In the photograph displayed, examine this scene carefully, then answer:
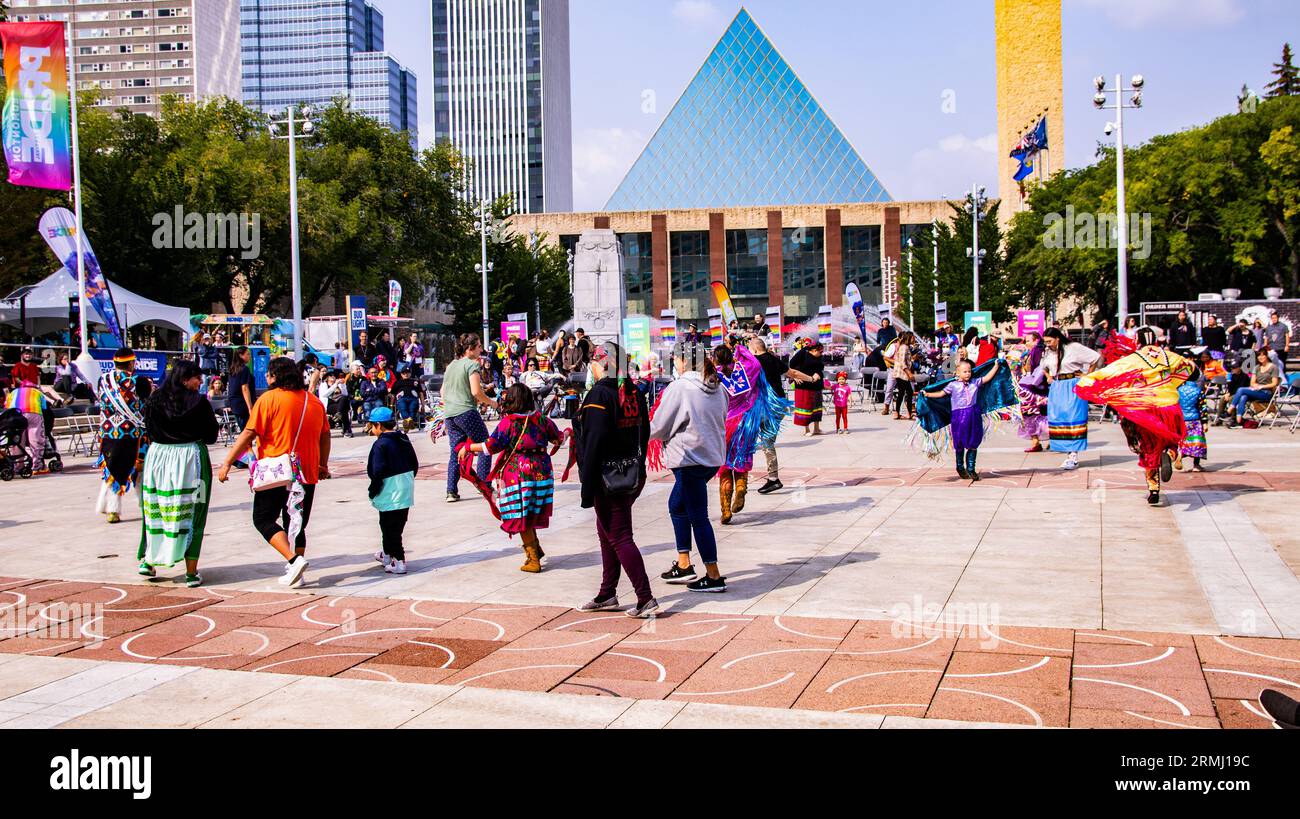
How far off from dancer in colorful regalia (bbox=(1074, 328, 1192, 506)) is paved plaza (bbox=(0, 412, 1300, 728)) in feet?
1.59

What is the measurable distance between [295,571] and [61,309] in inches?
941

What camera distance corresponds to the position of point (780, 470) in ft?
48.6

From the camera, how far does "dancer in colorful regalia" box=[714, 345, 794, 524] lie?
10.5 m

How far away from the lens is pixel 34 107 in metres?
19.8

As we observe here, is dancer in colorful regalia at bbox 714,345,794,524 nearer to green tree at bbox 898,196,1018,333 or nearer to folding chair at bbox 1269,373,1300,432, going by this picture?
folding chair at bbox 1269,373,1300,432

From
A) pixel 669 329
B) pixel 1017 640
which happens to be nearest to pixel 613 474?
pixel 1017 640

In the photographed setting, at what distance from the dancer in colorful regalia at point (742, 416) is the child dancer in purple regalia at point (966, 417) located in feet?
8.70

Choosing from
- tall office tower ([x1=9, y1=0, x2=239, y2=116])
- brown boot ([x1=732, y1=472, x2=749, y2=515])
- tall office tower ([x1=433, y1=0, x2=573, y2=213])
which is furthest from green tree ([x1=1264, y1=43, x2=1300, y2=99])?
tall office tower ([x1=9, y1=0, x2=239, y2=116])

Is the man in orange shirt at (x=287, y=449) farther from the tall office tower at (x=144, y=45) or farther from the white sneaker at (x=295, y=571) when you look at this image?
the tall office tower at (x=144, y=45)

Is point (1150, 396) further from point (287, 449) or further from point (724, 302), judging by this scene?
point (724, 302)
